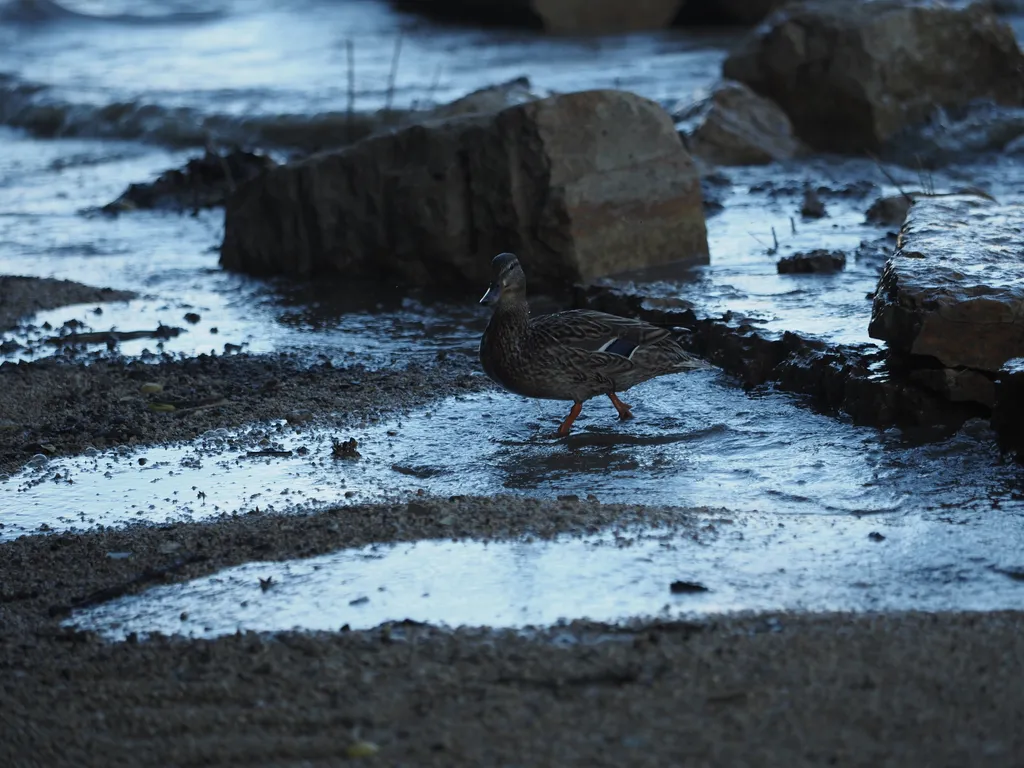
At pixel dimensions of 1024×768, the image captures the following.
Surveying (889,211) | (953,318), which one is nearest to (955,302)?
(953,318)

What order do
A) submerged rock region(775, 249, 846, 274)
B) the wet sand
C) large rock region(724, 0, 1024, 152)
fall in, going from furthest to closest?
large rock region(724, 0, 1024, 152) < submerged rock region(775, 249, 846, 274) < the wet sand

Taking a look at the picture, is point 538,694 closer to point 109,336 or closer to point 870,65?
point 109,336

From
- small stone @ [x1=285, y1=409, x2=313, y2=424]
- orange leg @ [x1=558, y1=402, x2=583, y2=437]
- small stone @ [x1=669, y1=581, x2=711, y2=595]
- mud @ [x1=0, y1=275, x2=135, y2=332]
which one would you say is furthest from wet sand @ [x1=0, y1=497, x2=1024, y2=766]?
mud @ [x1=0, y1=275, x2=135, y2=332]

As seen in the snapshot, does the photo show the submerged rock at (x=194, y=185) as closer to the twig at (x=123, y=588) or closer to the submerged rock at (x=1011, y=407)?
the twig at (x=123, y=588)

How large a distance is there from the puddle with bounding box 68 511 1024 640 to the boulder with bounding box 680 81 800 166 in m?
8.19

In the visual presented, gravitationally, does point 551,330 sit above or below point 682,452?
above

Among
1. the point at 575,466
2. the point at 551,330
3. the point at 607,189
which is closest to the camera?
the point at 575,466

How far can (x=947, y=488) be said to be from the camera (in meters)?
5.07

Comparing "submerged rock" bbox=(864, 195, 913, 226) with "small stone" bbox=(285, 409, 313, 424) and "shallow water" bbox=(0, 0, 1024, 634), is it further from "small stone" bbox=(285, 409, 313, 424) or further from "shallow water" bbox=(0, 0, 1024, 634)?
"small stone" bbox=(285, 409, 313, 424)

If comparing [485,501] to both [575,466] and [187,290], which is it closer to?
[575,466]

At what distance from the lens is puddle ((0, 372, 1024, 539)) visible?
5121 mm

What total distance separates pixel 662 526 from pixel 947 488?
1.15m

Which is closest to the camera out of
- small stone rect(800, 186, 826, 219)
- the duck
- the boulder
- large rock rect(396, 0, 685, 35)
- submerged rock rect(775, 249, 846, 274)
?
the duck

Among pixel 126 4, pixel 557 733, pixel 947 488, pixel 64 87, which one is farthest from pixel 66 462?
pixel 126 4
